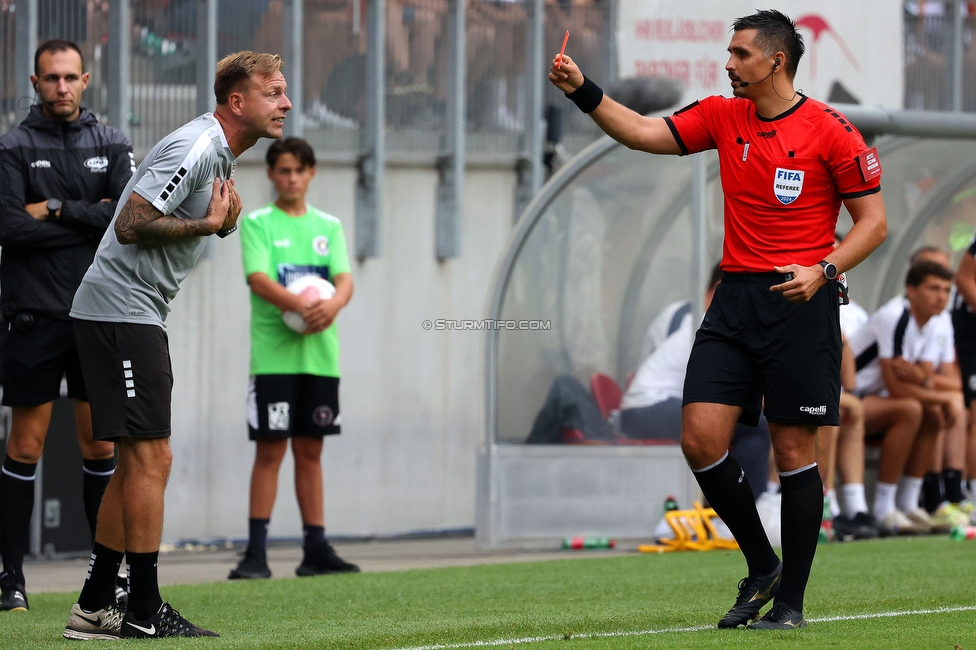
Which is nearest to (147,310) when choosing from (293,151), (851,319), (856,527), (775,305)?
(775,305)

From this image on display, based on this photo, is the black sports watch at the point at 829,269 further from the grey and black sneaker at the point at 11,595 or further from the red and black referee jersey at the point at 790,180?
the grey and black sneaker at the point at 11,595

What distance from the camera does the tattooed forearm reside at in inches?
185

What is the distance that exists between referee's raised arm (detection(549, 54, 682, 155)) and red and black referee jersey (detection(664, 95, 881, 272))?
24 centimetres

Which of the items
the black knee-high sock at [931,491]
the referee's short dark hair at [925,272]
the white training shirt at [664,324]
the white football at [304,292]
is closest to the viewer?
the white football at [304,292]

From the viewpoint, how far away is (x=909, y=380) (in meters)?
9.98

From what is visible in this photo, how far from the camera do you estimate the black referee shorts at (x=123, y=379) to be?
4754 millimetres

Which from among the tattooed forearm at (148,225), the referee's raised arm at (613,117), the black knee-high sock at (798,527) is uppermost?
the referee's raised arm at (613,117)

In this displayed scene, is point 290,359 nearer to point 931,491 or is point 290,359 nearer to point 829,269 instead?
point 829,269

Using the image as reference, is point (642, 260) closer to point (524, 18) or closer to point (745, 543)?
point (524, 18)

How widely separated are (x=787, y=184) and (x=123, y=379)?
7.46 ft

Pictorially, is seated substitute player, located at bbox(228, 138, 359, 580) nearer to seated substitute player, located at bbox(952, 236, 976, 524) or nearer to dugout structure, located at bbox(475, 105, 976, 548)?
dugout structure, located at bbox(475, 105, 976, 548)

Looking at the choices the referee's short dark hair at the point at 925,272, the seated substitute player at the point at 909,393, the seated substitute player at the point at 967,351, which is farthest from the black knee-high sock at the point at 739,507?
the seated substitute player at the point at 967,351

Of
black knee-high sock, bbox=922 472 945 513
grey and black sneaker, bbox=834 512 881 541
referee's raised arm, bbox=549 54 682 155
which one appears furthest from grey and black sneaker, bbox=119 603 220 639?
black knee-high sock, bbox=922 472 945 513

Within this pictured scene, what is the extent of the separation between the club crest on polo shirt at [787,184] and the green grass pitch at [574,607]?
4.69ft
